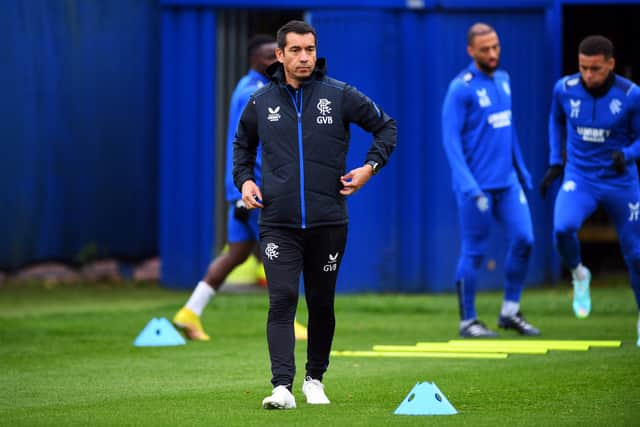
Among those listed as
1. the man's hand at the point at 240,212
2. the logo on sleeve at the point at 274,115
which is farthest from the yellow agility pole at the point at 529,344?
the logo on sleeve at the point at 274,115

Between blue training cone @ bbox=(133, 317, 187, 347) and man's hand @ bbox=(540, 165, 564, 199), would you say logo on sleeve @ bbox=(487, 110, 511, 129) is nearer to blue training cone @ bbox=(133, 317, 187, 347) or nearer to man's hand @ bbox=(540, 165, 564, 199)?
man's hand @ bbox=(540, 165, 564, 199)

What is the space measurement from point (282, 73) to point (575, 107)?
371 cm

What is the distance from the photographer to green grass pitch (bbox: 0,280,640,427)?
743 cm

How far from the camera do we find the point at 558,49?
661 inches

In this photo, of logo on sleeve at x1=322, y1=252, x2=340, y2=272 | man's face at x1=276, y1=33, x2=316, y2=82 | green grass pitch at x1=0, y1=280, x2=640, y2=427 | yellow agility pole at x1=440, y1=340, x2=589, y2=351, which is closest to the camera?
green grass pitch at x1=0, y1=280, x2=640, y2=427

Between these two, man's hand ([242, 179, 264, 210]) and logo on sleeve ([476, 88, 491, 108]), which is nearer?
man's hand ([242, 179, 264, 210])

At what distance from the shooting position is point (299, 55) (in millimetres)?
7875

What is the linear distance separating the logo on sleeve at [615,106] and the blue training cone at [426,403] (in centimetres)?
418

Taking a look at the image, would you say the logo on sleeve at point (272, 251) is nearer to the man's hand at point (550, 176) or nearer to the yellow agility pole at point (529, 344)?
the yellow agility pole at point (529, 344)

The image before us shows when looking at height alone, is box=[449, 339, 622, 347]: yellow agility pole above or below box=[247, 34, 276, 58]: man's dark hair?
below

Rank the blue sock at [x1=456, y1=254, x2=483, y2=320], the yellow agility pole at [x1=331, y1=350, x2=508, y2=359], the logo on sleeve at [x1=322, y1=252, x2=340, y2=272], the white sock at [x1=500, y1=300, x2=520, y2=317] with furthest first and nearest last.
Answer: the white sock at [x1=500, y1=300, x2=520, y2=317] < the blue sock at [x1=456, y1=254, x2=483, y2=320] < the yellow agility pole at [x1=331, y1=350, x2=508, y2=359] < the logo on sleeve at [x1=322, y1=252, x2=340, y2=272]

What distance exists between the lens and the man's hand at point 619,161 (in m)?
10.7

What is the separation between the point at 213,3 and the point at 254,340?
20.7 ft

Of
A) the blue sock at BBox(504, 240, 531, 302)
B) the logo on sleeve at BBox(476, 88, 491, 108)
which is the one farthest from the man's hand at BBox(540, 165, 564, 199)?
the logo on sleeve at BBox(476, 88, 491, 108)
